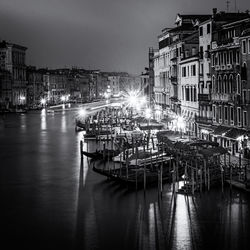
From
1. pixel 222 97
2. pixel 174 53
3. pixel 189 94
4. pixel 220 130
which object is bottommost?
pixel 220 130

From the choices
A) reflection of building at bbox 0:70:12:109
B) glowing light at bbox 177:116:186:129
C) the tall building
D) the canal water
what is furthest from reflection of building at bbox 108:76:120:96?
the canal water

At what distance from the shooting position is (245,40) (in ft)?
69.1

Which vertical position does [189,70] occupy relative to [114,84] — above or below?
below

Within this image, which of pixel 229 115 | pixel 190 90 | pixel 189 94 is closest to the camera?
pixel 229 115

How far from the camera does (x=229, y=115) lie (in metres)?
22.9

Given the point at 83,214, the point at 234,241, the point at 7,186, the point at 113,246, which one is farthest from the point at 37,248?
the point at 7,186

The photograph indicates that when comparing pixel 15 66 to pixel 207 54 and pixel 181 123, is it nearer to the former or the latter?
pixel 181 123

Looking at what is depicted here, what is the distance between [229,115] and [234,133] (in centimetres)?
151

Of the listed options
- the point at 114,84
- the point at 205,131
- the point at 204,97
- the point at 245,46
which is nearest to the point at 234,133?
the point at 245,46

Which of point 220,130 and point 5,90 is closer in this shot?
point 220,130

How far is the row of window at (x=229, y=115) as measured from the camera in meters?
21.6

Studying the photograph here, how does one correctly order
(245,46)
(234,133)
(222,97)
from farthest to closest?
(222,97) < (234,133) < (245,46)

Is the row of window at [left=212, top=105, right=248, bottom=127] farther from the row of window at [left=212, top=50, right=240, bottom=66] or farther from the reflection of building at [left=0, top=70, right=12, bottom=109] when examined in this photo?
the reflection of building at [left=0, top=70, right=12, bottom=109]

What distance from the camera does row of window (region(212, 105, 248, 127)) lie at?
21562 millimetres
